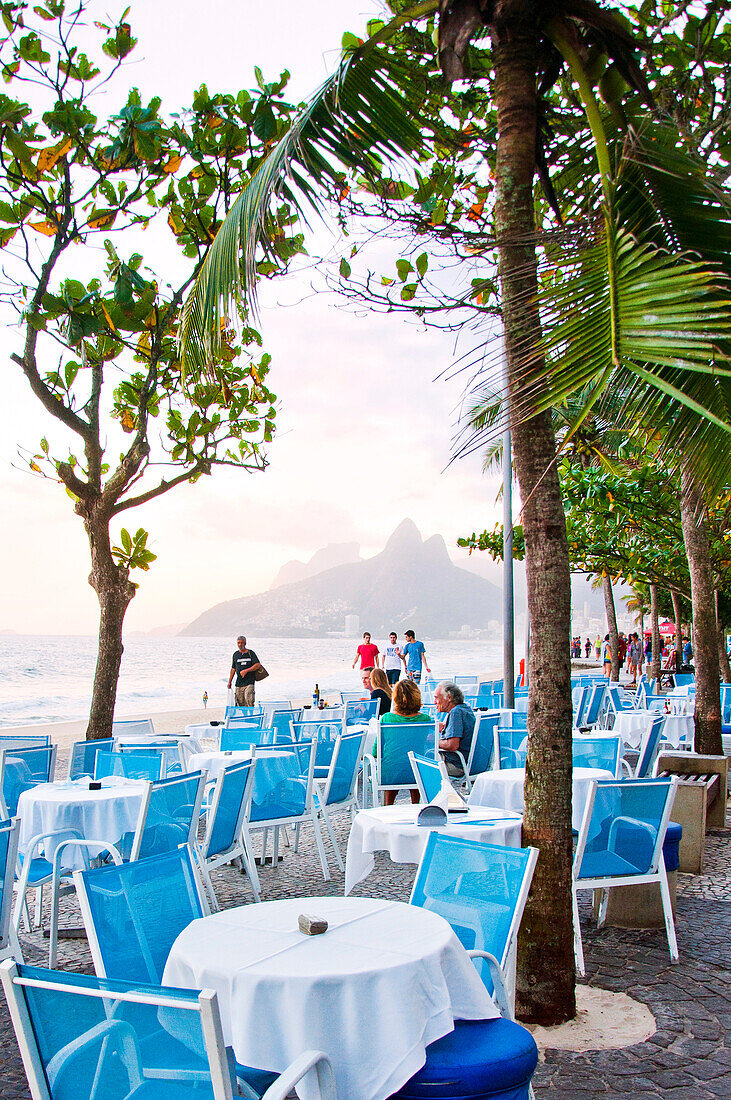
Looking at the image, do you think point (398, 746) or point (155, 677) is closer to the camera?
point (398, 746)

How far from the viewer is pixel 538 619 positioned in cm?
392

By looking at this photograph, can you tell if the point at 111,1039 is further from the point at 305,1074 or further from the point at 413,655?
the point at 413,655

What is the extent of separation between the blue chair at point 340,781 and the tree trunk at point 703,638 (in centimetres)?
348

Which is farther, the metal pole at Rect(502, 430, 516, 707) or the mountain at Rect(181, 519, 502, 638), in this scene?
the mountain at Rect(181, 519, 502, 638)

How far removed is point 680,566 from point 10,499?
243 ft

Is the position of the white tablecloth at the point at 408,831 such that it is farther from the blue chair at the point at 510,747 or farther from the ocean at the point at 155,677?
the ocean at the point at 155,677

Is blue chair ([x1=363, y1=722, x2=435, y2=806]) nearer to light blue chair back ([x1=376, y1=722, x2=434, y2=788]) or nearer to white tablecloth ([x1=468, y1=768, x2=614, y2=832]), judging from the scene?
light blue chair back ([x1=376, y1=722, x2=434, y2=788])

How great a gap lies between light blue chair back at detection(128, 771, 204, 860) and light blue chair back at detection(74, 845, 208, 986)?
1360 millimetres

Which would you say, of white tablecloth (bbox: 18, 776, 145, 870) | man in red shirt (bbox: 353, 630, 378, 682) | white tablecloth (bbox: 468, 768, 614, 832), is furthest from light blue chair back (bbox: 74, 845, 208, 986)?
man in red shirt (bbox: 353, 630, 378, 682)

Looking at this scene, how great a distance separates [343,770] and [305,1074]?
4.88m

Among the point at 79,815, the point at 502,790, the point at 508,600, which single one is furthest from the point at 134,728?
the point at 508,600

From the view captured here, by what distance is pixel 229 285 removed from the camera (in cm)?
355

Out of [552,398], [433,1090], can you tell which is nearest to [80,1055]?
[433,1090]

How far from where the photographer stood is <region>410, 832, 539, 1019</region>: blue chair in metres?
3.13
